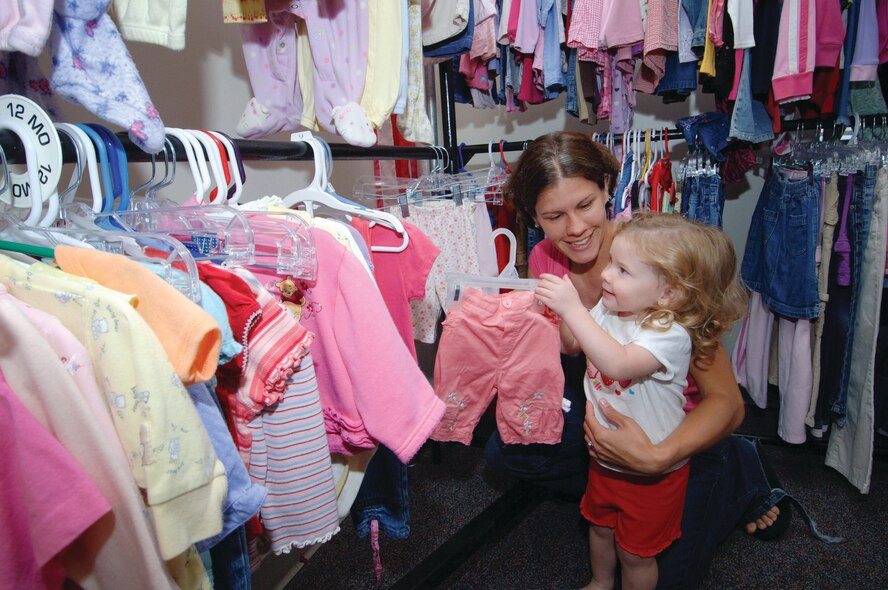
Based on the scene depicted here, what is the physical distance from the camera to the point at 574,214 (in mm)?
1462

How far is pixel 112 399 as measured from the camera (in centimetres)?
58

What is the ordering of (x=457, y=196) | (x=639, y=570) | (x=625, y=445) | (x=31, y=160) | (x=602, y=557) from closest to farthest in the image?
(x=31, y=160) → (x=625, y=445) → (x=639, y=570) → (x=602, y=557) → (x=457, y=196)

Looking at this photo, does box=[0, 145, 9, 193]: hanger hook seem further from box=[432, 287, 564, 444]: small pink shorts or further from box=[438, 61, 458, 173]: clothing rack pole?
box=[438, 61, 458, 173]: clothing rack pole

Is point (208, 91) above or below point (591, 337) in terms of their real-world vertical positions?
above

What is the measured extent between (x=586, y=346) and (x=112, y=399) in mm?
872

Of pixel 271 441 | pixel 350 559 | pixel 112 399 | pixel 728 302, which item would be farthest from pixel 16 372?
pixel 350 559

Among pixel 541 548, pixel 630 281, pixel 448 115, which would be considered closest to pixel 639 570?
pixel 541 548

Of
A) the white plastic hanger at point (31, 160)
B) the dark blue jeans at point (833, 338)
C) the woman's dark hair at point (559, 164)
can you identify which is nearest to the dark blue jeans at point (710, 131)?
the dark blue jeans at point (833, 338)

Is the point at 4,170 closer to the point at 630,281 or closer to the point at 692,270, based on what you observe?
the point at 630,281

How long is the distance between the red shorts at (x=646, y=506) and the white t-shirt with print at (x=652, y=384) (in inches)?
2.3

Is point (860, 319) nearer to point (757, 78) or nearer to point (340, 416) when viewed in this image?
point (757, 78)

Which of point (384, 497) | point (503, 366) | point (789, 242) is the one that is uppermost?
point (789, 242)

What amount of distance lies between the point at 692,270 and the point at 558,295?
1.01 ft

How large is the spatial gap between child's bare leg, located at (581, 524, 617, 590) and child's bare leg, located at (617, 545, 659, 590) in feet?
0.29
